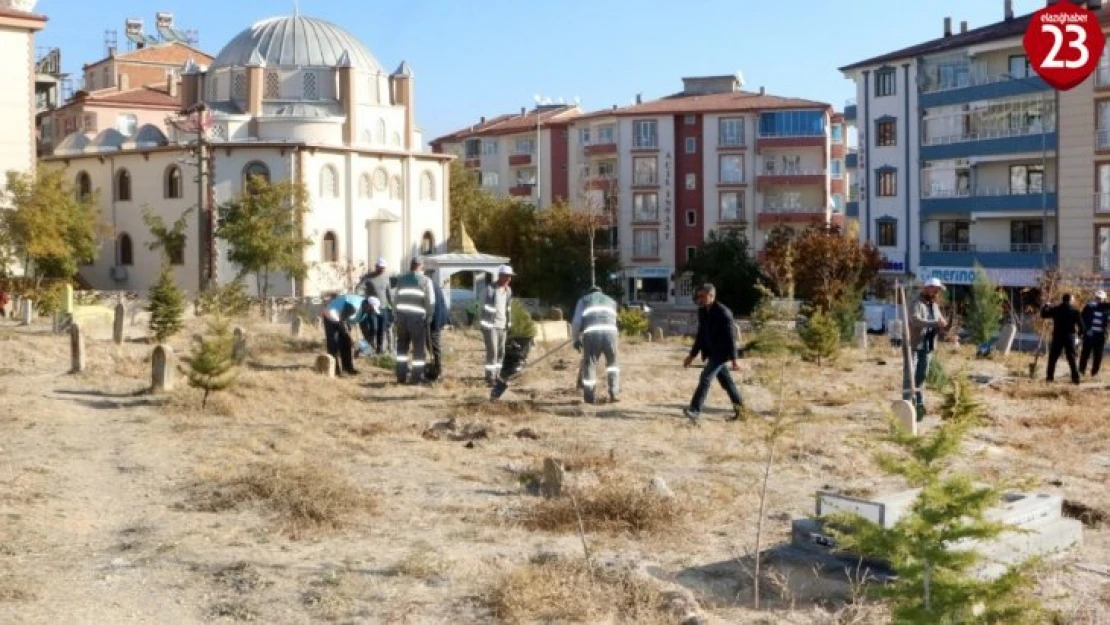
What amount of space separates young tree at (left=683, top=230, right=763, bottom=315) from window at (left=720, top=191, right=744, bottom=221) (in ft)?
24.0

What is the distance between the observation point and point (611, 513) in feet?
31.5

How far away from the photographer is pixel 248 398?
52.1 feet

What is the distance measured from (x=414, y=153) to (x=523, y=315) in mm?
46114

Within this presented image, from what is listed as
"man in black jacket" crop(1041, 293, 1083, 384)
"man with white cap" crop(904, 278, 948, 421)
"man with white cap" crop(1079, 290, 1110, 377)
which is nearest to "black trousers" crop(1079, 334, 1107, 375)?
"man with white cap" crop(1079, 290, 1110, 377)

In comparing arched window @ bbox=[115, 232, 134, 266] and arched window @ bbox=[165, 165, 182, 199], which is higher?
arched window @ bbox=[165, 165, 182, 199]

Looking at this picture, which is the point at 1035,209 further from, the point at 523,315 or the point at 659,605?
the point at 659,605

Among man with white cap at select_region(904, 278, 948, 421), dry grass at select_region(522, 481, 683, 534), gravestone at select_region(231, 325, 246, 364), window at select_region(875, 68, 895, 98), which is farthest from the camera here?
window at select_region(875, 68, 895, 98)

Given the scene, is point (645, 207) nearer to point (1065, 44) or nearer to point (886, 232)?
point (886, 232)

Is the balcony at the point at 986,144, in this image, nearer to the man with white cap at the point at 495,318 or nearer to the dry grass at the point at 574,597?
the man with white cap at the point at 495,318

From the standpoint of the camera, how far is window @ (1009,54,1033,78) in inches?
1978

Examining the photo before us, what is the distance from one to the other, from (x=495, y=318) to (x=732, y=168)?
184 feet

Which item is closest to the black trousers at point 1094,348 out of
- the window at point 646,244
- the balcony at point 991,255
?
the balcony at point 991,255

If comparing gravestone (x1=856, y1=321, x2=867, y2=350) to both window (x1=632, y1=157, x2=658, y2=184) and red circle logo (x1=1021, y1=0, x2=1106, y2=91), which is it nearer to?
red circle logo (x1=1021, y1=0, x2=1106, y2=91)

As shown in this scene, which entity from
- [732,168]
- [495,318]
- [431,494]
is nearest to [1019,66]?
[732,168]
